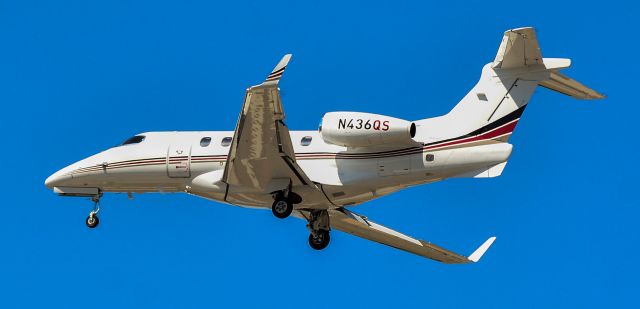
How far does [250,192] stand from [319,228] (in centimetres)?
306

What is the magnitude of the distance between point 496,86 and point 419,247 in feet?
23.0

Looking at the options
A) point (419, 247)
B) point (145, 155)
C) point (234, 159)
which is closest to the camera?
point (234, 159)

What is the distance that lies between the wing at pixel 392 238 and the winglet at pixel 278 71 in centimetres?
807

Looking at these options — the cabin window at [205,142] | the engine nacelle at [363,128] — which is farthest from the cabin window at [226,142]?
the engine nacelle at [363,128]

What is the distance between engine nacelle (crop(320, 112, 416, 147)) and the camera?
30062 mm

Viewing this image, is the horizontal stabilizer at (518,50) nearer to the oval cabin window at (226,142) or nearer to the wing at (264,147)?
the wing at (264,147)

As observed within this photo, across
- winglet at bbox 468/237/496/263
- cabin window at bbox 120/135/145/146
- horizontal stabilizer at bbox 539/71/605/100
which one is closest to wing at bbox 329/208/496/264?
winglet at bbox 468/237/496/263

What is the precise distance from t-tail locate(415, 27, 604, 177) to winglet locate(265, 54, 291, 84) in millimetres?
4916

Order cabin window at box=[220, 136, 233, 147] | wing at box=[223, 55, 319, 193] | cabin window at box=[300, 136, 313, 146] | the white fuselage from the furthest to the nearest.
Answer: cabin window at box=[220, 136, 233, 147], cabin window at box=[300, 136, 313, 146], the white fuselage, wing at box=[223, 55, 319, 193]

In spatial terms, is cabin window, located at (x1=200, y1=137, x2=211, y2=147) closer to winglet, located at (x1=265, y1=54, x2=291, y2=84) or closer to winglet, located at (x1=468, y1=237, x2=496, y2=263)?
winglet, located at (x1=265, y1=54, x2=291, y2=84)

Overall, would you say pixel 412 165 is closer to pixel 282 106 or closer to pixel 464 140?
pixel 464 140

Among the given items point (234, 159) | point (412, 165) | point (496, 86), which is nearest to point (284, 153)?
point (234, 159)

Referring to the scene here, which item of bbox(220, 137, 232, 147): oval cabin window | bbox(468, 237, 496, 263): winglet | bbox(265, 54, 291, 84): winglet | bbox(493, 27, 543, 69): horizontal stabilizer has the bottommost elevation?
bbox(468, 237, 496, 263): winglet

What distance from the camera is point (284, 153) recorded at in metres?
30.5
